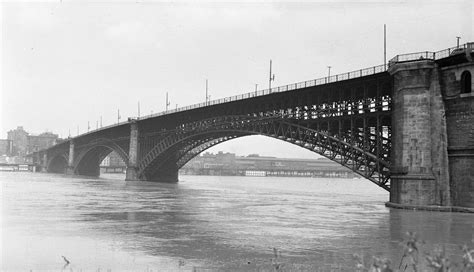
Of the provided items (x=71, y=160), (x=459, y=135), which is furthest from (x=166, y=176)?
(x=459, y=135)

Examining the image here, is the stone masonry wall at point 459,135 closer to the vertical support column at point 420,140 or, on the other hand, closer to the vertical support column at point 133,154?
the vertical support column at point 420,140

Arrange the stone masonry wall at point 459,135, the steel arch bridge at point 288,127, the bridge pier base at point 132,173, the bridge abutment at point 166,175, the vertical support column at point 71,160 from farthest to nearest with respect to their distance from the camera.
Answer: the vertical support column at point 71,160 → the bridge abutment at point 166,175 → the bridge pier base at point 132,173 → the steel arch bridge at point 288,127 → the stone masonry wall at point 459,135

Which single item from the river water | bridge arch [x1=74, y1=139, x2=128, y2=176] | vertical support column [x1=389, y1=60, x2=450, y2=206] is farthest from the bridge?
bridge arch [x1=74, y1=139, x2=128, y2=176]

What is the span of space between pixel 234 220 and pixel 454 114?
69.6 feet

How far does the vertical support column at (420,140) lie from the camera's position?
40969 millimetres

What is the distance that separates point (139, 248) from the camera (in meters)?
19.5

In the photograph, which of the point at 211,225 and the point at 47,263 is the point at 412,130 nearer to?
the point at 211,225

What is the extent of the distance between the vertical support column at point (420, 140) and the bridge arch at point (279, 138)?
588 centimetres

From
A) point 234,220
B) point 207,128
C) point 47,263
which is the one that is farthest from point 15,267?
point 207,128

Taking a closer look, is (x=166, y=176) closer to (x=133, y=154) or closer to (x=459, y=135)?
(x=133, y=154)

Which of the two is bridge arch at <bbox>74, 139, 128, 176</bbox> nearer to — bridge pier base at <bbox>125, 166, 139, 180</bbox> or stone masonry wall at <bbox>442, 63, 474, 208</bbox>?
bridge pier base at <bbox>125, 166, 139, 180</bbox>

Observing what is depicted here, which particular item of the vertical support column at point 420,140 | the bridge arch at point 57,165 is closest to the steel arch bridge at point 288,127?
the vertical support column at point 420,140

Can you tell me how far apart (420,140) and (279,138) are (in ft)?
89.6

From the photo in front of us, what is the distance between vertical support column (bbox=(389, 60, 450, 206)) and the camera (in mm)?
40969
